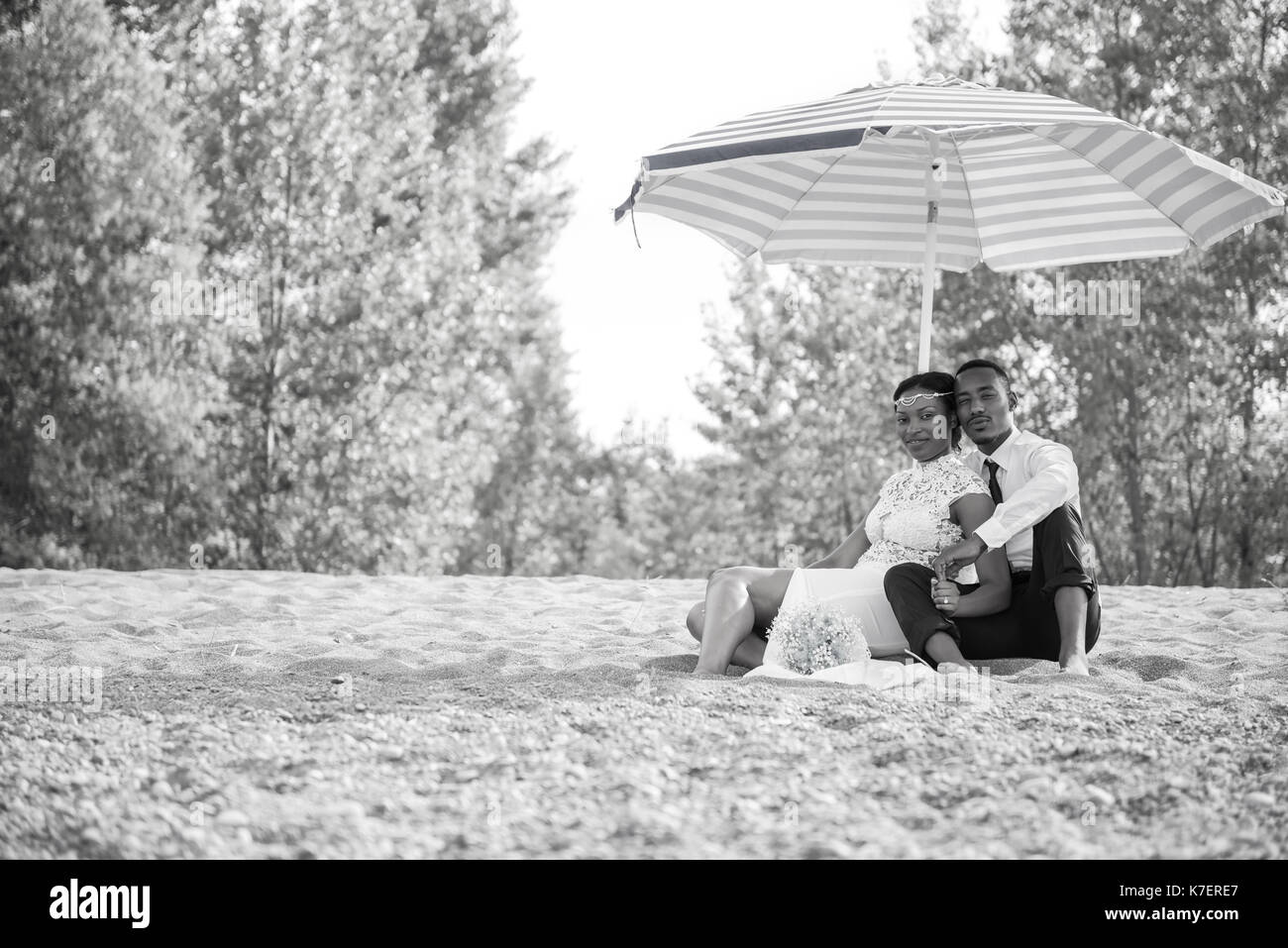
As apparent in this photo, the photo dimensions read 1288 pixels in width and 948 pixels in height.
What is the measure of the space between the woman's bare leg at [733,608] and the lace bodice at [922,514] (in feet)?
1.23

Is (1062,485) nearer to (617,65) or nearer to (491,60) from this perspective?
(491,60)

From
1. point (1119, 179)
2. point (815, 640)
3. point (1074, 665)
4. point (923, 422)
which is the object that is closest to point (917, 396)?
point (923, 422)

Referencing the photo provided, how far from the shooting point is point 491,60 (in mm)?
20219

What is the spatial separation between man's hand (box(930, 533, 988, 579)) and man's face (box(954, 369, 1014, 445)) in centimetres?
53

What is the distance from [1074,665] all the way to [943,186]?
2314 mm

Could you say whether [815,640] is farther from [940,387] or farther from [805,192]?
[805,192]

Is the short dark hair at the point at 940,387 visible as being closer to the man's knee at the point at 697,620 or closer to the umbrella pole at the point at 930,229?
the umbrella pole at the point at 930,229

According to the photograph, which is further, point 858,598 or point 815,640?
point 858,598

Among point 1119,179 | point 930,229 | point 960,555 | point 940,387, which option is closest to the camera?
point 960,555

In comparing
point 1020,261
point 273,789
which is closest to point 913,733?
point 273,789

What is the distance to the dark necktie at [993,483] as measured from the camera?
4375 mm

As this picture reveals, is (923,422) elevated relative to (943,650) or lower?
elevated

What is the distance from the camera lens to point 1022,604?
431cm

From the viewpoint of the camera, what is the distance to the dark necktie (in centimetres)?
438
